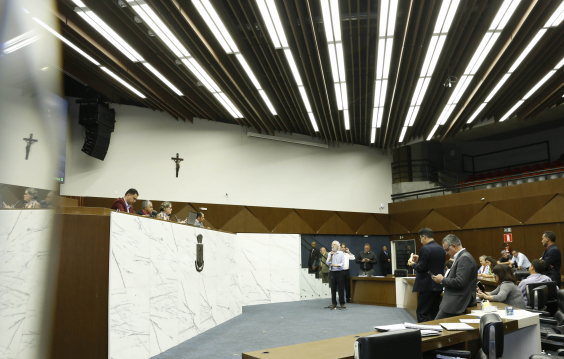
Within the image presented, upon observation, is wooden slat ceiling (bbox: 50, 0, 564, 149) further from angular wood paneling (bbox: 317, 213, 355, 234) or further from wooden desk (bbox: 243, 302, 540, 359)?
wooden desk (bbox: 243, 302, 540, 359)

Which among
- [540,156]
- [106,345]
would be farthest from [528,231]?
[106,345]

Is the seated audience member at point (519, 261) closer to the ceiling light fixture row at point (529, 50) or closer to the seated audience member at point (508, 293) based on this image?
the ceiling light fixture row at point (529, 50)

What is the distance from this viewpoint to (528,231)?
36.4 ft

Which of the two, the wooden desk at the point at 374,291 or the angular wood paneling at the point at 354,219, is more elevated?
the angular wood paneling at the point at 354,219

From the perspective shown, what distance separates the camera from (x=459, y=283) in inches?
163

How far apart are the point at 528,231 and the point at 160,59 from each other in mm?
10053

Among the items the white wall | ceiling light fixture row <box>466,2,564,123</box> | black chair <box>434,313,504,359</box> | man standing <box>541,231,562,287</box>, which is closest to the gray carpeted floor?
man standing <box>541,231,562,287</box>

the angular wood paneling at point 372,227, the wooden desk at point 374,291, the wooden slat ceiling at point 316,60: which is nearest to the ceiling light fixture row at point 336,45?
the wooden slat ceiling at point 316,60

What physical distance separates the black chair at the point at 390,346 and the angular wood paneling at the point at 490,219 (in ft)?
34.7

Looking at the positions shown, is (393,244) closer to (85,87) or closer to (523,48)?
(523,48)

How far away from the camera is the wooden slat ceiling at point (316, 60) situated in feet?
20.6

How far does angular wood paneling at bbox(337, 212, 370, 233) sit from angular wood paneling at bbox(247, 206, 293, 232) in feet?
6.76

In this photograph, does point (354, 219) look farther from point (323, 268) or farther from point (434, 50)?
point (434, 50)

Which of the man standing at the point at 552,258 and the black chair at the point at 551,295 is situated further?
the man standing at the point at 552,258
